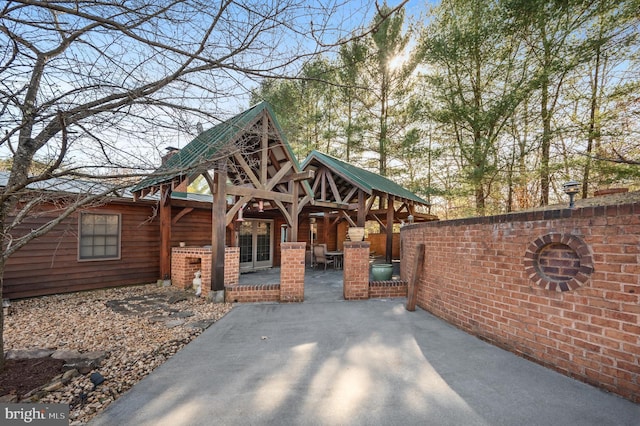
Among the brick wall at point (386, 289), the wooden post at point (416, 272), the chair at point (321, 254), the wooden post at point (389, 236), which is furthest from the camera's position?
the chair at point (321, 254)

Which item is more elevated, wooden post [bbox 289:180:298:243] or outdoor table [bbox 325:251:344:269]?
wooden post [bbox 289:180:298:243]

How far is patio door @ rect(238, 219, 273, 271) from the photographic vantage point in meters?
10.4

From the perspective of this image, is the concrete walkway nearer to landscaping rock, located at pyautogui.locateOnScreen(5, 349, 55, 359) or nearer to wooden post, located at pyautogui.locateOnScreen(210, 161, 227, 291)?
landscaping rock, located at pyautogui.locateOnScreen(5, 349, 55, 359)

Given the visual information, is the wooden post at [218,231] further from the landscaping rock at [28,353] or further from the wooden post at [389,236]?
the wooden post at [389,236]

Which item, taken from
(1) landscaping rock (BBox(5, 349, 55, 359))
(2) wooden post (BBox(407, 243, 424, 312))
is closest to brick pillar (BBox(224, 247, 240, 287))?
(1) landscaping rock (BBox(5, 349, 55, 359))

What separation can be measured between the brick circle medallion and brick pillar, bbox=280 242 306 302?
4.07 metres

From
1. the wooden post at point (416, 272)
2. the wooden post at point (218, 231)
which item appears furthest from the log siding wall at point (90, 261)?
the wooden post at point (416, 272)

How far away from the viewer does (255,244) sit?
10.8 m

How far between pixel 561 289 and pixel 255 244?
9.74 m

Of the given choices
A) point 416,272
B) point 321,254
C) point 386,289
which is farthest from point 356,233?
point 321,254

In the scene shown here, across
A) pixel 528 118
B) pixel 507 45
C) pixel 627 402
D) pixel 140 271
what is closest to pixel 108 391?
pixel 627 402

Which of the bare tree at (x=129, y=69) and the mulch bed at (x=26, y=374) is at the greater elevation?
the bare tree at (x=129, y=69)

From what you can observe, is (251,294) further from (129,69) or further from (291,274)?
(129,69)

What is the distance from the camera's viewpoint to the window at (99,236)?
6953 millimetres
